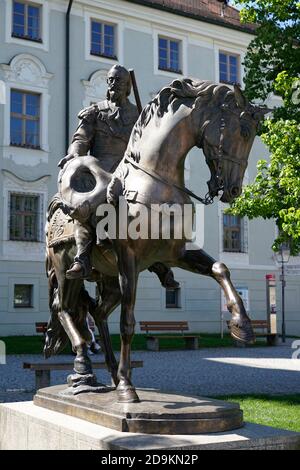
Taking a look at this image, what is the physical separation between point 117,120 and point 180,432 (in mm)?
2584

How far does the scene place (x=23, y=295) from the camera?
21953mm

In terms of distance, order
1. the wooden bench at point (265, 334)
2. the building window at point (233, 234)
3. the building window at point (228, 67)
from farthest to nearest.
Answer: the building window at point (228, 67)
the building window at point (233, 234)
the wooden bench at point (265, 334)

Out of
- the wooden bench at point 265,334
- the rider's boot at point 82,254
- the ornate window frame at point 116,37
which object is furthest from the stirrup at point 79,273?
the ornate window frame at point 116,37

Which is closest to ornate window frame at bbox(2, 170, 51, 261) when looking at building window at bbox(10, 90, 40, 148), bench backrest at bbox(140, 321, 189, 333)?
building window at bbox(10, 90, 40, 148)

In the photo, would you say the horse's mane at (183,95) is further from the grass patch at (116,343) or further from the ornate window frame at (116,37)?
the ornate window frame at (116,37)

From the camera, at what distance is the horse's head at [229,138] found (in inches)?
165

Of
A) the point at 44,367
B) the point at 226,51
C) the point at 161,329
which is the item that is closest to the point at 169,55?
the point at 226,51

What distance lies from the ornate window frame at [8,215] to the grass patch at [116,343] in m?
2.79

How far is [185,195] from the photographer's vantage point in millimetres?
4484

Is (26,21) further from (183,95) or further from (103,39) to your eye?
(183,95)

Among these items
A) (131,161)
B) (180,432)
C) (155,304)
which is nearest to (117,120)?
(131,161)

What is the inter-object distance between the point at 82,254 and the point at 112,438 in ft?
4.79

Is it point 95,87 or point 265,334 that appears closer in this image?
point 265,334

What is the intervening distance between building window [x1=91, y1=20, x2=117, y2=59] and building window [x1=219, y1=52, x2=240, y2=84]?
16.3ft
